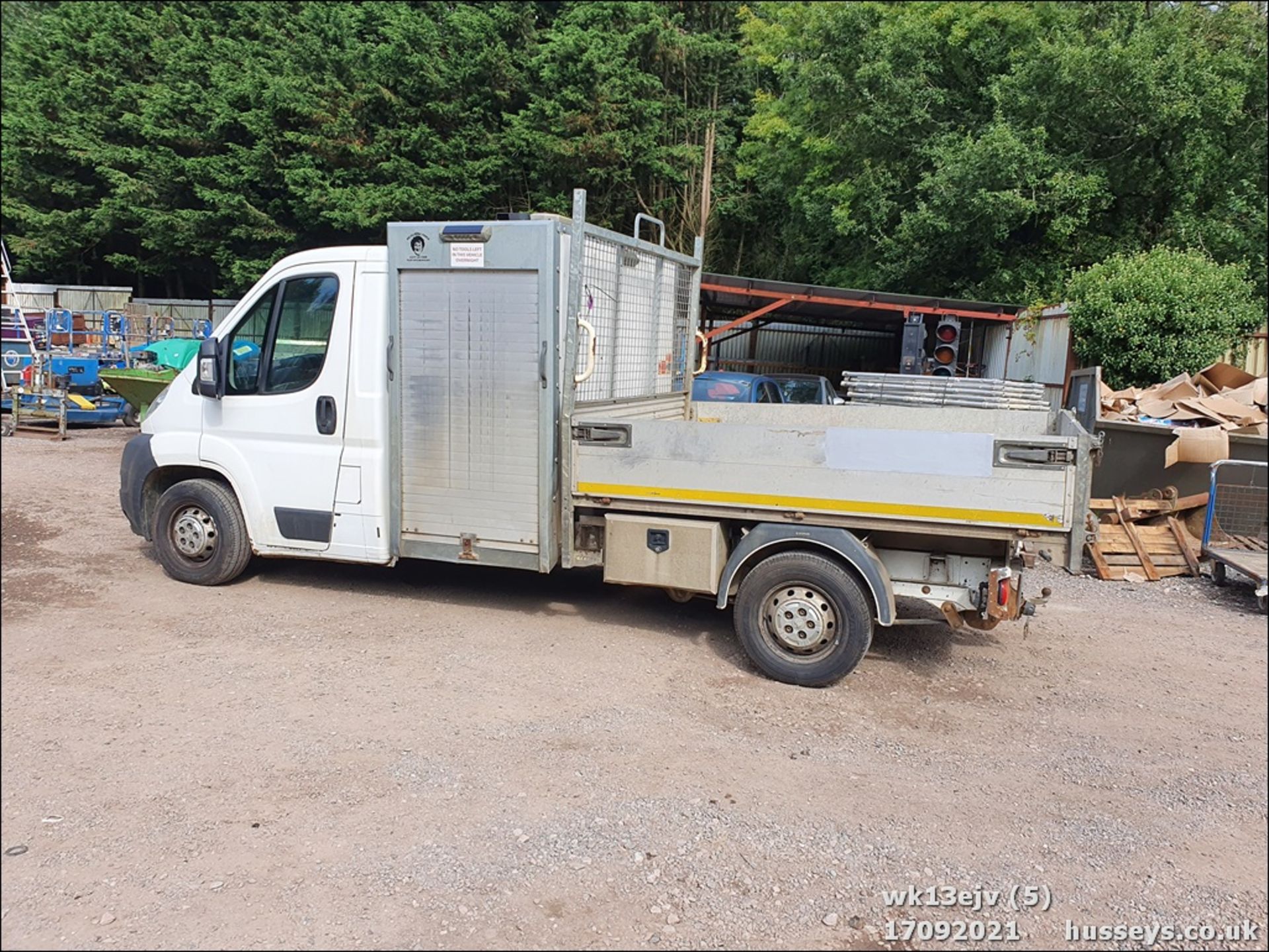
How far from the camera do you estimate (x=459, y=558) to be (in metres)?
6.30

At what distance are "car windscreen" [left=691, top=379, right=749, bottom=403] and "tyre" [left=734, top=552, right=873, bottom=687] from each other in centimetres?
570

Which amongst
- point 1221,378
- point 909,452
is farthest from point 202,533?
point 1221,378

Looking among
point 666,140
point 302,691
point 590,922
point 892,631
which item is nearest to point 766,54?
point 666,140

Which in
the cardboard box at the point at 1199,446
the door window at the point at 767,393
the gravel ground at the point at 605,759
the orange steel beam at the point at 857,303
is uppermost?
the orange steel beam at the point at 857,303

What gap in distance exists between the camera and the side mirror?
673 centimetres

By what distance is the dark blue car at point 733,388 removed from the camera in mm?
11156

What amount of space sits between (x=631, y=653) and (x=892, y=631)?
1.91 meters

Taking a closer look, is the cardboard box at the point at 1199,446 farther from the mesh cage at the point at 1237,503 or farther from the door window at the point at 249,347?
the door window at the point at 249,347

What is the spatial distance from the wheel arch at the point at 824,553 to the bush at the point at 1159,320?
8807mm

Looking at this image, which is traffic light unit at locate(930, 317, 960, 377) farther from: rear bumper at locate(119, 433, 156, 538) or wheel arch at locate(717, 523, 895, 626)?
rear bumper at locate(119, 433, 156, 538)

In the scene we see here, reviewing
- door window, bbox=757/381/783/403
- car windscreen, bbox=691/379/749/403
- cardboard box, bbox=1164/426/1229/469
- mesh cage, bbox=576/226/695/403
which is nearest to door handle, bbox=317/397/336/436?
mesh cage, bbox=576/226/695/403

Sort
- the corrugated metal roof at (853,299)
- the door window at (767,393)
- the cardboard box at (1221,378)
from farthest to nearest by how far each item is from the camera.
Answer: the corrugated metal roof at (853,299) < the door window at (767,393) < the cardboard box at (1221,378)

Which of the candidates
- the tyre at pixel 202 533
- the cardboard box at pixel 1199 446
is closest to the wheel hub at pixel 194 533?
the tyre at pixel 202 533

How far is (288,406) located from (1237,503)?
27.1 feet
